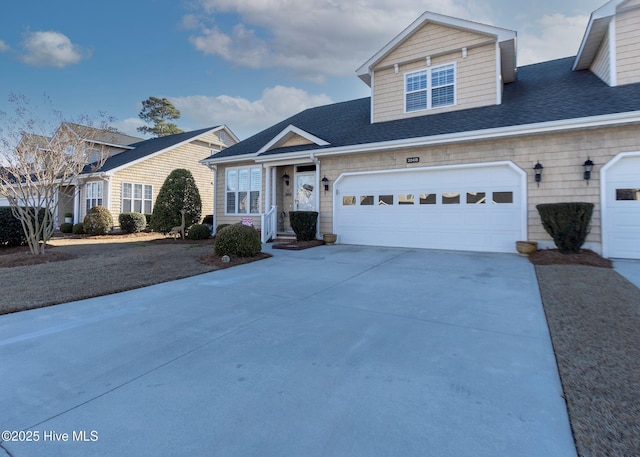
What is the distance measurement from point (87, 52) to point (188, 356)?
16.8m

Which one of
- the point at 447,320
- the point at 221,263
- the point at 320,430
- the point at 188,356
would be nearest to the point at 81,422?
the point at 188,356

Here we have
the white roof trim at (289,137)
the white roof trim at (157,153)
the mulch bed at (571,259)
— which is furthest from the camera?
the white roof trim at (157,153)

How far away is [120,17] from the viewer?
1136 centimetres

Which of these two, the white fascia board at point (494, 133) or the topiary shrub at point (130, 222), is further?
the topiary shrub at point (130, 222)

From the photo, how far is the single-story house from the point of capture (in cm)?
1692

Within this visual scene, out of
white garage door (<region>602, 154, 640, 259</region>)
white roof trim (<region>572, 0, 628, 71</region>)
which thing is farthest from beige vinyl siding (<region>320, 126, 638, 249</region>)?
white roof trim (<region>572, 0, 628, 71</region>)

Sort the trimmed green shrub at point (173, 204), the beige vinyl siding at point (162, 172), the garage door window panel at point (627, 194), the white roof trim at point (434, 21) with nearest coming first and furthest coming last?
the garage door window panel at point (627, 194), the white roof trim at point (434, 21), the trimmed green shrub at point (173, 204), the beige vinyl siding at point (162, 172)

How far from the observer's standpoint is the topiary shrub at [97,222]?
15555mm

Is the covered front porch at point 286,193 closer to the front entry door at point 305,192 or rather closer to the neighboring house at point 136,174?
the front entry door at point 305,192

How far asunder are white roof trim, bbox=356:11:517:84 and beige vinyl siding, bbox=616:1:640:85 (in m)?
2.42

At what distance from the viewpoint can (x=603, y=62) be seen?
9.06m

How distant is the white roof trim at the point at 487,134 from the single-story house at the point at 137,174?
1114cm

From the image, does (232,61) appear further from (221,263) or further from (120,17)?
(221,263)

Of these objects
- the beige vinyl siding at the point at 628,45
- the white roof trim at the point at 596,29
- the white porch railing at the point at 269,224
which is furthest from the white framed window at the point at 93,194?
the beige vinyl siding at the point at 628,45
